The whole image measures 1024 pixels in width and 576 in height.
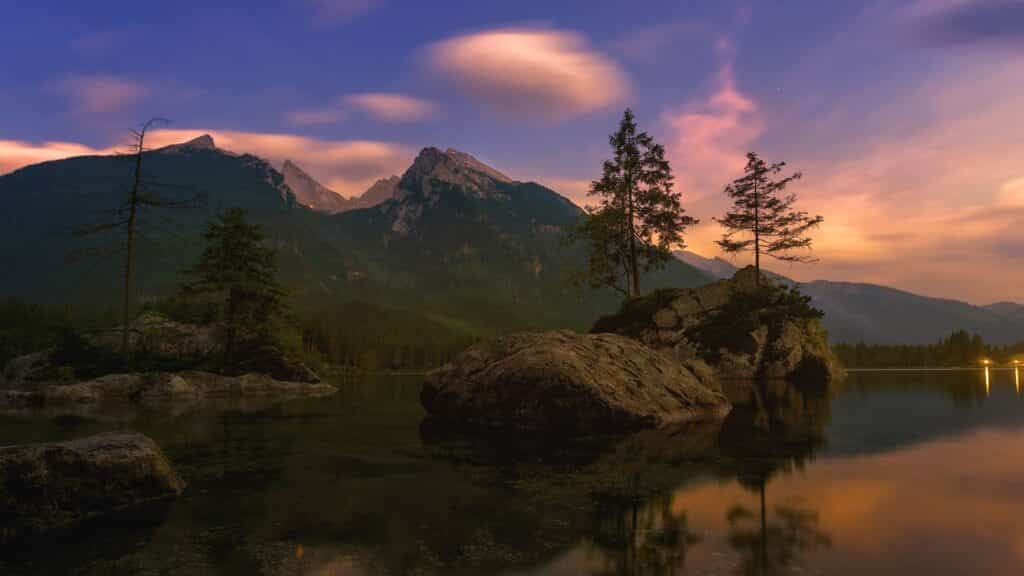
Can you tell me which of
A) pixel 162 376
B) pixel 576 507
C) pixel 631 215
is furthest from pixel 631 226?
pixel 576 507

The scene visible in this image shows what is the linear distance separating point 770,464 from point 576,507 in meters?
5.70

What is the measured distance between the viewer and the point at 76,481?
370 inches

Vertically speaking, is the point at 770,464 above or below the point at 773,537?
below

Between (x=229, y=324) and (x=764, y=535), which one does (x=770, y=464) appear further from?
(x=229, y=324)

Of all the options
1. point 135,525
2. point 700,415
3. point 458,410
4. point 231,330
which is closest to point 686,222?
point 700,415

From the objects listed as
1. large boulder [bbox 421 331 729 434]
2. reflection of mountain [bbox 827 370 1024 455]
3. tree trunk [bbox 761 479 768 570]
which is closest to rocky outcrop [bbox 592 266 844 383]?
reflection of mountain [bbox 827 370 1024 455]

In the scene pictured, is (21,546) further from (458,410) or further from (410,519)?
(458,410)

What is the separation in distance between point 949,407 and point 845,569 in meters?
24.2

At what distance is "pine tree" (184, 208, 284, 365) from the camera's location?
4528 cm

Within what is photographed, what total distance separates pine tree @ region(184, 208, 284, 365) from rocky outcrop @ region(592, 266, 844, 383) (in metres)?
28.6

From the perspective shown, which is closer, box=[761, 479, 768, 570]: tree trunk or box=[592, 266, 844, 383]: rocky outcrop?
box=[761, 479, 768, 570]: tree trunk

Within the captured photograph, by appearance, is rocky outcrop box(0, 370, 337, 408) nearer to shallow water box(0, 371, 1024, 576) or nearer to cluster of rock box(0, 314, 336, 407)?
cluster of rock box(0, 314, 336, 407)

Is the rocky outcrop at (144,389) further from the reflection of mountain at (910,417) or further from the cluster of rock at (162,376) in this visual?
the reflection of mountain at (910,417)

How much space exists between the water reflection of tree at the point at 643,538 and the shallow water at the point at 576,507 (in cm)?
4
